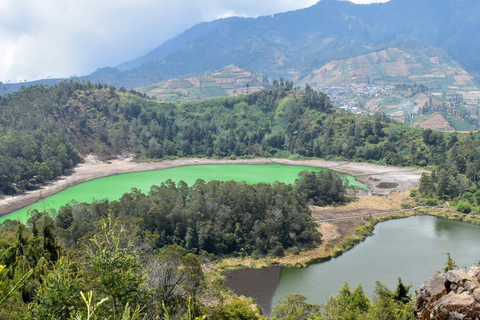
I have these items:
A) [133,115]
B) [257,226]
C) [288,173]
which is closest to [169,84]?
[133,115]

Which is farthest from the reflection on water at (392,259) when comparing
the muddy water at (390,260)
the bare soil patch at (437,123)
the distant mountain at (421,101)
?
the distant mountain at (421,101)

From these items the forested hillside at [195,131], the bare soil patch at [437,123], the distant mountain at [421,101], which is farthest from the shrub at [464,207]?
the distant mountain at [421,101]

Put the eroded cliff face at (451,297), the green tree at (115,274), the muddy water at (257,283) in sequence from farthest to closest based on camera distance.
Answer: the muddy water at (257,283) < the green tree at (115,274) < the eroded cliff face at (451,297)

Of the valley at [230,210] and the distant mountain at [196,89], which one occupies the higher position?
the distant mountain at [196,89]

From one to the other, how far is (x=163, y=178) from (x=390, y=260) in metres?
41.1

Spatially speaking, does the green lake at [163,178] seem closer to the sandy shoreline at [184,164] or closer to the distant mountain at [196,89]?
the sandy shoreline at [184,164]

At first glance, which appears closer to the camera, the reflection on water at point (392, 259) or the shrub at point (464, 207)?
the reflection on water at point (392, 259)

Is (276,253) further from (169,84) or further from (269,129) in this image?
(169,84)

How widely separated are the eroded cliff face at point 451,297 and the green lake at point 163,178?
44.2 metres

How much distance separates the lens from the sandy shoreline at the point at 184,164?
51.3 m

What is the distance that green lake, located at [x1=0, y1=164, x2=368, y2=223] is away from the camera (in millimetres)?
50062

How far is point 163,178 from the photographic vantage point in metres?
62.2

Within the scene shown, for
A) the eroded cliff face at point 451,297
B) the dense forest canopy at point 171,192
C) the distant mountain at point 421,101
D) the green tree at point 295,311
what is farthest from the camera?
the distant mountain at point 421,101

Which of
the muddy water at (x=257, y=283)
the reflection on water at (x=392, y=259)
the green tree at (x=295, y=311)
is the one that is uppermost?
the green tree at (x=295, y=311)
